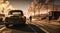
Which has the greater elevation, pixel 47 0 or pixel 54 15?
pixel 47 0

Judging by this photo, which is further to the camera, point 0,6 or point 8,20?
point 0,6

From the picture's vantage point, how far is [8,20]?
21516 mm

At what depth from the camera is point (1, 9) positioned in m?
106

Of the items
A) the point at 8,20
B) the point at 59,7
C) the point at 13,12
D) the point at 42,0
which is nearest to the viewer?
the point at 8,20

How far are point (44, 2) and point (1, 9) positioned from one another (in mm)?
24236

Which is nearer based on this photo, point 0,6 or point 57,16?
point 57,16

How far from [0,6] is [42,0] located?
2310cm

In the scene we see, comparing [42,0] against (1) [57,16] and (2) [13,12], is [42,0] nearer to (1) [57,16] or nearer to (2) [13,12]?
(1) [57,16]

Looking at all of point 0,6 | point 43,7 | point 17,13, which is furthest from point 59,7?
point 17,13

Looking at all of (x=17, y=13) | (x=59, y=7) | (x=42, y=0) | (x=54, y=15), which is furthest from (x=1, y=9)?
(x=17, y=13)

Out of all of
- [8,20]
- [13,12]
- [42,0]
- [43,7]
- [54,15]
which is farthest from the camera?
[43,7]

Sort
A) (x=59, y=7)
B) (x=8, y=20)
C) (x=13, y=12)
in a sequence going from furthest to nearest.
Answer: (x=59, y=7)
(x=13, y=12)
(x=8, y=20)

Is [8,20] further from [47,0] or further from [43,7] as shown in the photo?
[43,7]

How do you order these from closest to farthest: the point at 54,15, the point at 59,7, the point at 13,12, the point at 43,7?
1. the point at 13,12
2. the point at 54,15
3. the point at 59,7
4. the point at 43,7
